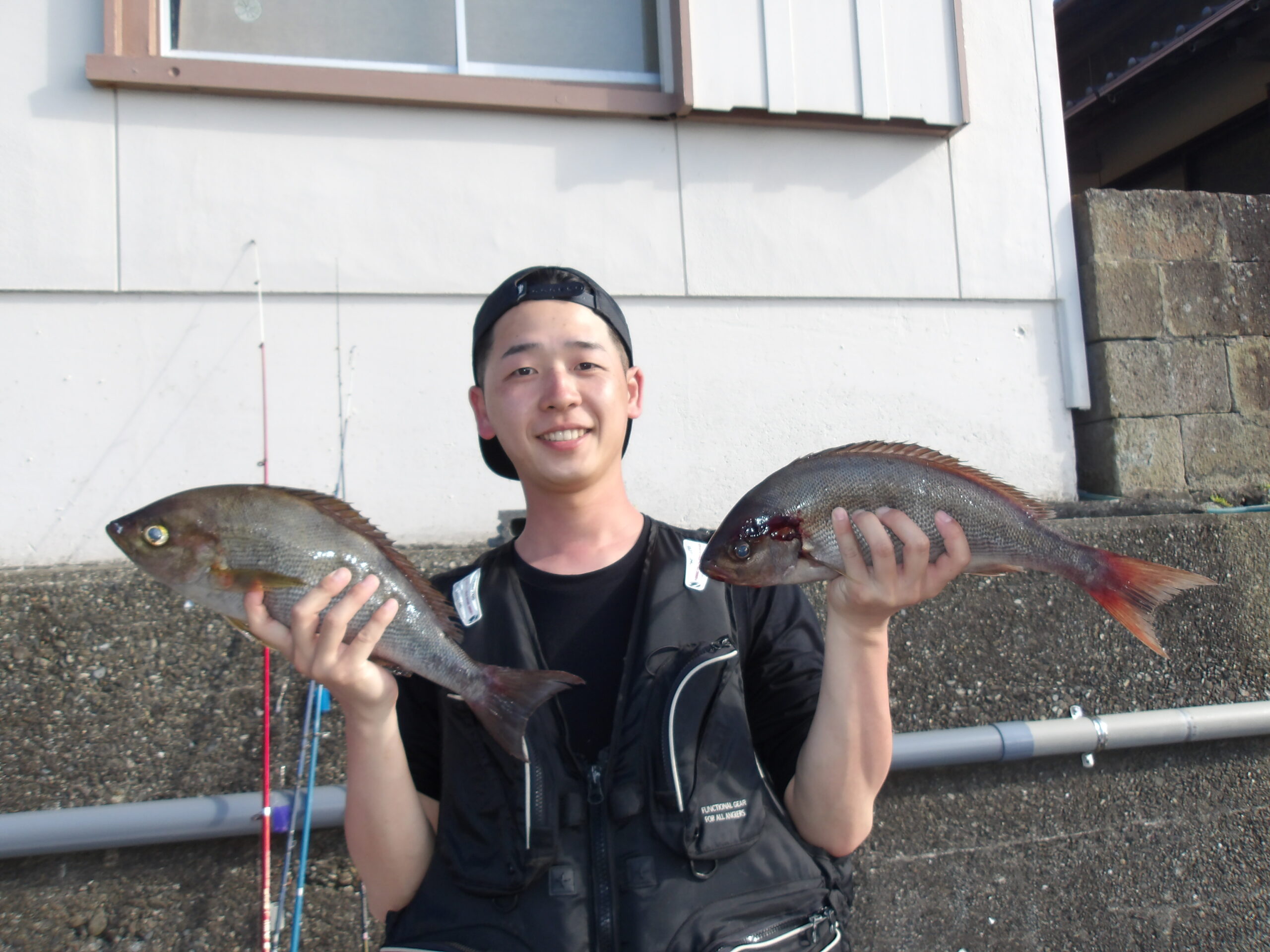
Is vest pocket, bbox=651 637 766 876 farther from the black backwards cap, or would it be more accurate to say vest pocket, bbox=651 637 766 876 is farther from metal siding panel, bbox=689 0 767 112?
metal siding panel, bbox=689 0 767 112

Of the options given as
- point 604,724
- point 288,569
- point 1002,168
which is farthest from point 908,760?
point 1002,168

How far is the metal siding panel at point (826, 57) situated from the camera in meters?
3.93

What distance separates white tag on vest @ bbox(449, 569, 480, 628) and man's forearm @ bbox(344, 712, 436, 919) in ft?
0.92

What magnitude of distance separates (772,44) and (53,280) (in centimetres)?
312

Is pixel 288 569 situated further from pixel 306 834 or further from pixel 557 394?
pixel 306 834

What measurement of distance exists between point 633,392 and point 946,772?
2021 millimetres

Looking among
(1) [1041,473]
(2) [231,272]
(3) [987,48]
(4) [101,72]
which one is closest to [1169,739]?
(1) [1041,473]

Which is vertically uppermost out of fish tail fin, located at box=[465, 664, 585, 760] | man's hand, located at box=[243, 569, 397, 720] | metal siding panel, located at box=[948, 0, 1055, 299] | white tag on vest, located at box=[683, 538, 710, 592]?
metal siding panel, located at box=[948, 0, 1055, 299]

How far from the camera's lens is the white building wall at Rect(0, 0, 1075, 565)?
3314mm

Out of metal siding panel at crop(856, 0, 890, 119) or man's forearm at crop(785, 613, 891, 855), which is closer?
man's forearm at crop(785, 613, 891, 855)

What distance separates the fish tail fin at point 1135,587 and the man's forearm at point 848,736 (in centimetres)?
55

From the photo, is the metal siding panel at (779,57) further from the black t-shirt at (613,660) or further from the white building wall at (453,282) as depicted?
the black t-shirt at (613,660)

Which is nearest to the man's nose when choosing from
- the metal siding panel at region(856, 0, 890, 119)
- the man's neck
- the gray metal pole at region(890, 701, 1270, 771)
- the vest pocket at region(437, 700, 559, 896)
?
the man's neck

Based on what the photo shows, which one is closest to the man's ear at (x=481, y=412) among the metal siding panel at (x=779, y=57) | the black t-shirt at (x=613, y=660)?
the black t-shirt at (x=613, y=660)
